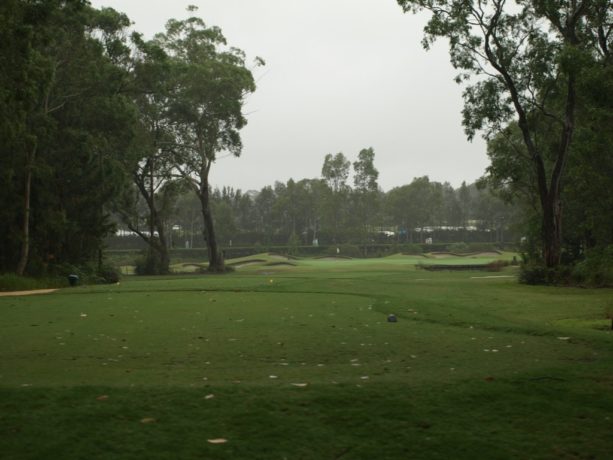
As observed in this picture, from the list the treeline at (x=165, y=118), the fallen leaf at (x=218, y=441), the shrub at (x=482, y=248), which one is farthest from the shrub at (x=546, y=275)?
the shrub at (x=482, y=248)

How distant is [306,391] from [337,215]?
86412 mm

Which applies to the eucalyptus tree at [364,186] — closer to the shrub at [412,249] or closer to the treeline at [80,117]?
the shrub at [412,249]

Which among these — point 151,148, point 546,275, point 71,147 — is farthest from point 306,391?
point 151,148

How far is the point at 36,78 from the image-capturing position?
18.0 m

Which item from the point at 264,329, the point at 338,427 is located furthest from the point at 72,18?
the point at 338,427

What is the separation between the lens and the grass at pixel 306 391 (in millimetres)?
4098

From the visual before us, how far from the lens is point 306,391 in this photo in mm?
5191

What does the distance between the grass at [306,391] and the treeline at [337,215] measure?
69.2 meters

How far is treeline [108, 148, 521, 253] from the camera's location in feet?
293

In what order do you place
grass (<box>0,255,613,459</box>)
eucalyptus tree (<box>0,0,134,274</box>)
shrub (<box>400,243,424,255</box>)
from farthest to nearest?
shrub (<box>400,243,424,255</box>) < eucalyptus tree (<box>0,0,134,274</box>) < grass (<box>0,255,613,459</box>)

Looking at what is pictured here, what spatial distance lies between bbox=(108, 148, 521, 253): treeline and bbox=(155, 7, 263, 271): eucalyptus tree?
34.6m

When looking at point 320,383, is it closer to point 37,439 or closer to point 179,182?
point 37,439

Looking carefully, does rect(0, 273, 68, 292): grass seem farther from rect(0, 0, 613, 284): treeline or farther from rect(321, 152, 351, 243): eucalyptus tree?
rect(321, 152, 351, 243): eucalyptus tree

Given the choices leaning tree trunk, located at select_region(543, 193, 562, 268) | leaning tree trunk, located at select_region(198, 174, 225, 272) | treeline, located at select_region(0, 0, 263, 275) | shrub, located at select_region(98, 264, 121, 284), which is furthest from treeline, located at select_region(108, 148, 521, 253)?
leaning tree trunk, located at select_region(543, 193, 562, 268)
